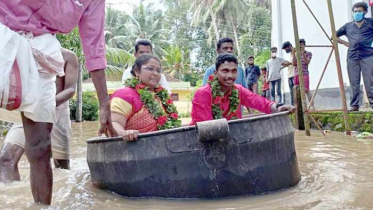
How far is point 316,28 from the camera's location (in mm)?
12180

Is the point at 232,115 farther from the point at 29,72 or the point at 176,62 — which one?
the point at 176,62

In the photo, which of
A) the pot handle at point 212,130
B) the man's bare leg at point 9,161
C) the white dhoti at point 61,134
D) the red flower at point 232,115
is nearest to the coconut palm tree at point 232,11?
the red flower at point 232,115

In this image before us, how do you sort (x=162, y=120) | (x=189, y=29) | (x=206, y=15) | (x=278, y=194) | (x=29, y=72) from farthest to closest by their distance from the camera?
(x=189, y=29) < (x=206, y=15) < (x=162, y=120) < (x=278, y=194) < (x=29, y=72)

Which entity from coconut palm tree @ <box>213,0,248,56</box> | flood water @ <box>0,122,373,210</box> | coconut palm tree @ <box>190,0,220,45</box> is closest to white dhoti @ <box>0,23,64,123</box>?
flood water @ <box>0,122,373,210</box>

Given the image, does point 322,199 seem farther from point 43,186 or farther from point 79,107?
point 79,107

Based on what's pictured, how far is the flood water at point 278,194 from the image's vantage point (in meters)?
2.77

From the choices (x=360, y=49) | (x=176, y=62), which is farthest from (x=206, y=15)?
(x=360, y=49)

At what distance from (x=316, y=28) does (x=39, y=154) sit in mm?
10806

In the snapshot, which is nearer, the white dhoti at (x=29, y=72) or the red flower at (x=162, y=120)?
the white dhoti at (x=29, y=72)

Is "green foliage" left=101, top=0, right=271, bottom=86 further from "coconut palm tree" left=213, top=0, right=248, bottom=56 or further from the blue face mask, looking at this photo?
the blue face mask

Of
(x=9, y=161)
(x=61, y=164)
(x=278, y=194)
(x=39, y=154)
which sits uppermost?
(x=39, y=154)

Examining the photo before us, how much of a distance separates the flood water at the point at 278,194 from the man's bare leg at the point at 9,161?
100mm

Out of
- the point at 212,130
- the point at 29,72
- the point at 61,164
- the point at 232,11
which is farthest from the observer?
the point at 232,11

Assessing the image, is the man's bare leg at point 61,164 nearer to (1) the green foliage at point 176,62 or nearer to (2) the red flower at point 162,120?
(2) the red flower at point 162,120
